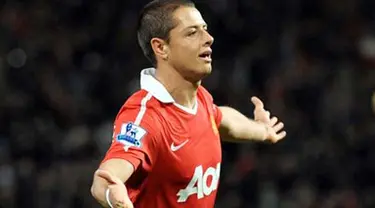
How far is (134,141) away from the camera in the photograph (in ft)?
15.0

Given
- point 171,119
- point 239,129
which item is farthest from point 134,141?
point 239,129

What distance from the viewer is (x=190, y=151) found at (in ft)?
15.9

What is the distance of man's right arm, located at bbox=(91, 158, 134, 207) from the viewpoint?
435 centimetres

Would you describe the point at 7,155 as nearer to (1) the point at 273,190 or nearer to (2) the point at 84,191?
(2) the point at 84,191

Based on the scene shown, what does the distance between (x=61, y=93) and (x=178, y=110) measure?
5091 millimetres

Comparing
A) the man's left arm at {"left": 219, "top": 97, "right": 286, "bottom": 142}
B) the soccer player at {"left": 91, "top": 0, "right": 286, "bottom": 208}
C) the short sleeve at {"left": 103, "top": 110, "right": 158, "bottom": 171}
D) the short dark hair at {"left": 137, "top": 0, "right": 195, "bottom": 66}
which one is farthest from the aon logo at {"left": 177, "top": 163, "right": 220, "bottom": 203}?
the short dark hair at {"left": 137, "top": 0, "right": 195, "bottom": 66}

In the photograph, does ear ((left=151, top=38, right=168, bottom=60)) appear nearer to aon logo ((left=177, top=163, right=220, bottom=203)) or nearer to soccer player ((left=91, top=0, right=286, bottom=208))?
soccer player ((left=91, top=0, right=286, bottom=208))

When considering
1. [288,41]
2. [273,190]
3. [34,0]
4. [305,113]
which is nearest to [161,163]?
[273,190]

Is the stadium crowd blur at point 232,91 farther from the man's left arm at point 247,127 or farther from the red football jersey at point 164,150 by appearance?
the red football jersey at point 164,150

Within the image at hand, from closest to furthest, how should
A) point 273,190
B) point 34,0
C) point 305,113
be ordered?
point 273,190 → point 305,113 → point 34,0

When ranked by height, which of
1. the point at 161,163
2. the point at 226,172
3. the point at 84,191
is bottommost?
the point at 161,163

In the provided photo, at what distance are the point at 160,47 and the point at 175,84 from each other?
0.54 feet

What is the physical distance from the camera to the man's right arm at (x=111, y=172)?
4352 millimetres

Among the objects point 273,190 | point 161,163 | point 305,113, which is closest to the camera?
point 161,163
